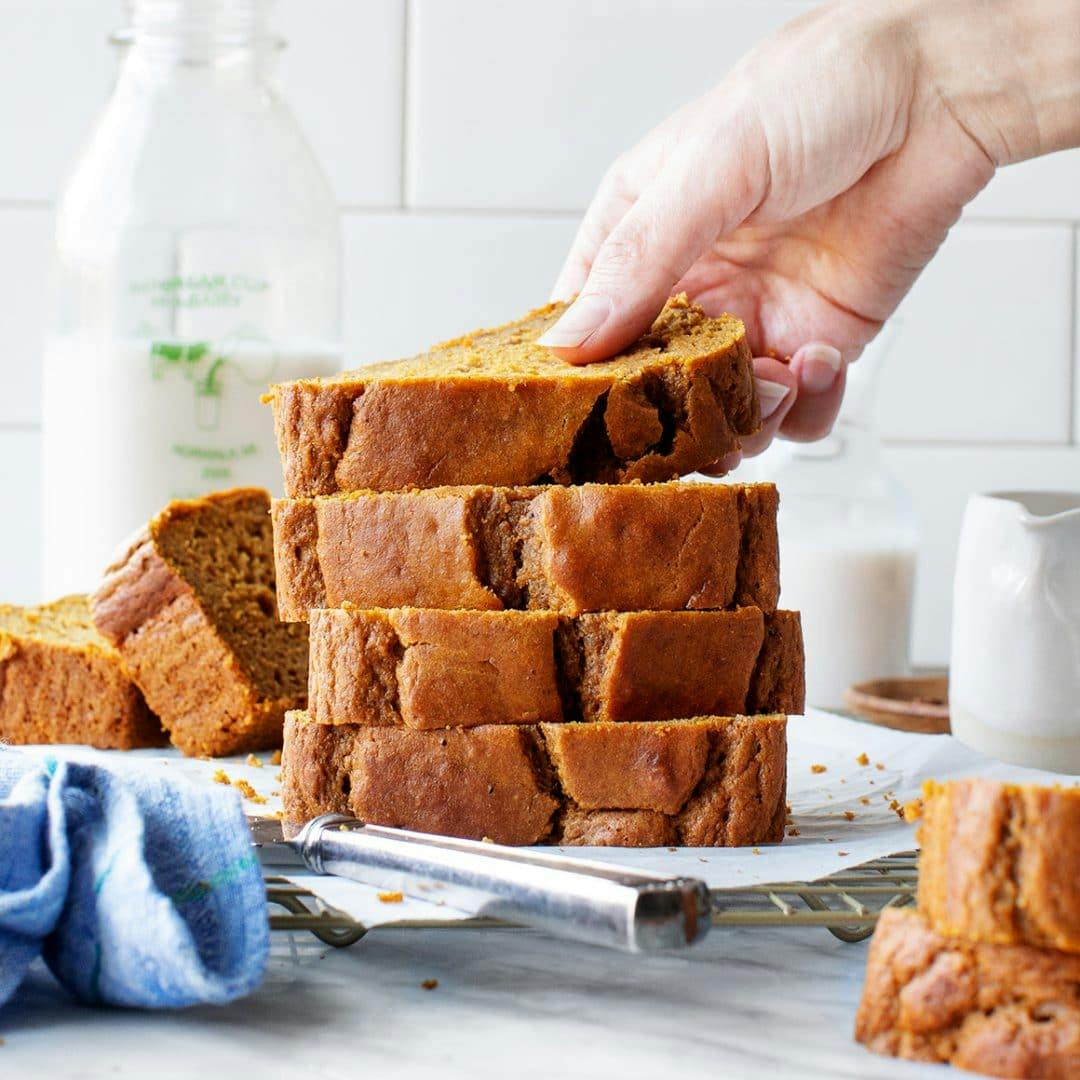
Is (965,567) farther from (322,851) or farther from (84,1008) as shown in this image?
(84,1008)

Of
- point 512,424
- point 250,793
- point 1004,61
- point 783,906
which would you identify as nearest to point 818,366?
point 1004,61

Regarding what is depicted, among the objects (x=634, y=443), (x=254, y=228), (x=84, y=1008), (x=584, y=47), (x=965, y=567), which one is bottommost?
(x=84, y=1008)

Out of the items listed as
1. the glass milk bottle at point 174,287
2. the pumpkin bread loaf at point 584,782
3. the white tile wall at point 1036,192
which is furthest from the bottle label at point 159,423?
the white tile wall at point 1036,192

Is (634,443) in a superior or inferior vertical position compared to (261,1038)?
superior

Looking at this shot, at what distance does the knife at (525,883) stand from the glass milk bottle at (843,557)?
54.7 inches

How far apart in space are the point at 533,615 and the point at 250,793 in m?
0.44

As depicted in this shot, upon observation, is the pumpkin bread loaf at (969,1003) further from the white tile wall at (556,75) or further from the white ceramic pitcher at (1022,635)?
the white tile wall at (556,75)

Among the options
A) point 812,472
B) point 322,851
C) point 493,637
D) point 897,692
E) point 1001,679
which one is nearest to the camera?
point 322,851

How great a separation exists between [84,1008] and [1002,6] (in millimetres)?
Answer: 1710

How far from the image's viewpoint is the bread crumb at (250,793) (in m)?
1.80

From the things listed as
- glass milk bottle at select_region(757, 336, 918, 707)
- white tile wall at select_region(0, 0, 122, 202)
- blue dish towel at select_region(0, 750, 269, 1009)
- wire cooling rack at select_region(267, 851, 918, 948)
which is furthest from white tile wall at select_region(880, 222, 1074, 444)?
blue dish towel at select_region(0, 750, 269, 1009)

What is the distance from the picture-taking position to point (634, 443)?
1.69 meters

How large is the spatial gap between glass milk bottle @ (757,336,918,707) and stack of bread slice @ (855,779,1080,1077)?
4.99 feet

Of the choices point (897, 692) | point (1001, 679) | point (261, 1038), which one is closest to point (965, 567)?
point (1001, 679)
